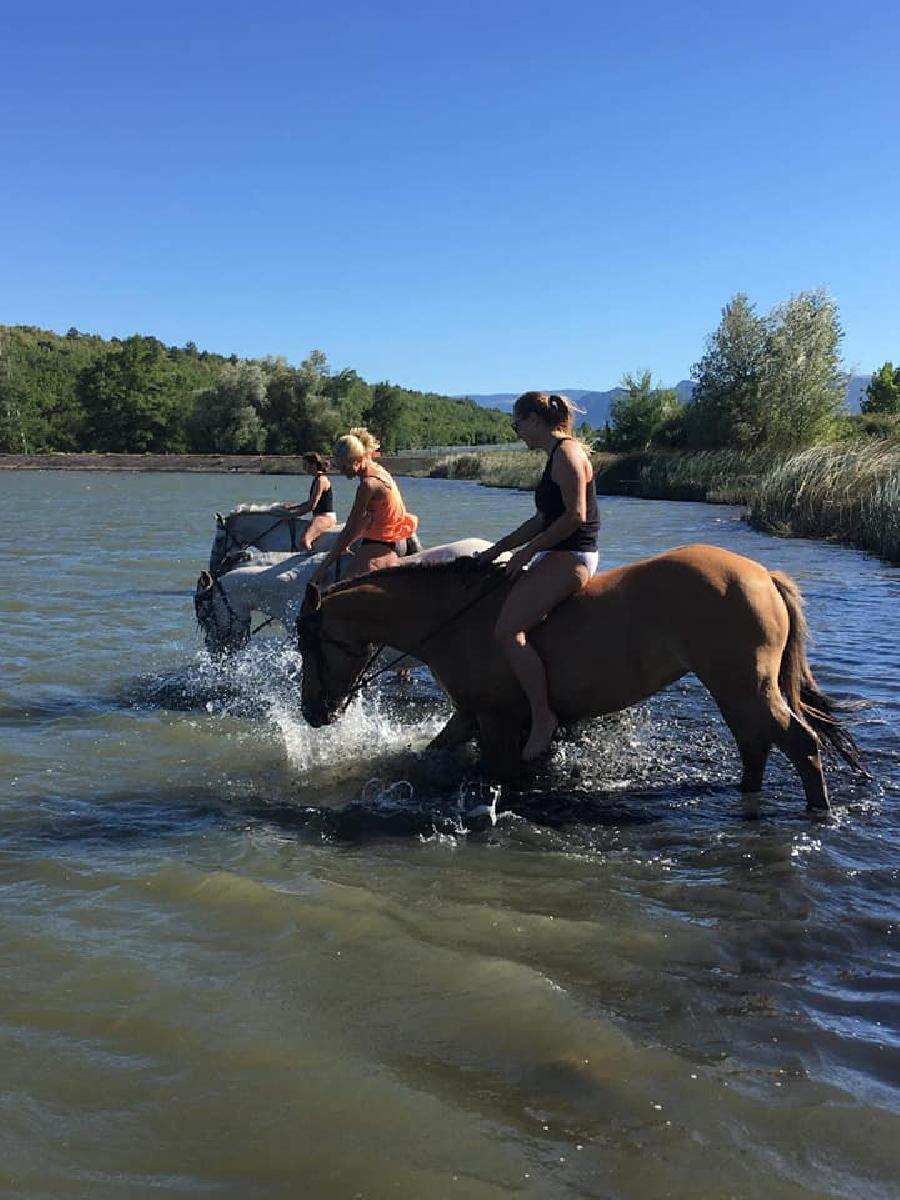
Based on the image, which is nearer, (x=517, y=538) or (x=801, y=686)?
(x=801, y=686)

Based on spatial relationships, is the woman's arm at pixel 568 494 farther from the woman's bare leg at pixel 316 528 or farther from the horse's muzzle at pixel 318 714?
the woman's bare leg at pixel 316 528

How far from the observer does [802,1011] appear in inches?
143

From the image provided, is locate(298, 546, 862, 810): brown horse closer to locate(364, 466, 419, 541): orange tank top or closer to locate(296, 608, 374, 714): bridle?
locate(296, 608, 374, 714): bridle

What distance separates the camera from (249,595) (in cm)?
971

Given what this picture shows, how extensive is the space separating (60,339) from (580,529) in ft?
624

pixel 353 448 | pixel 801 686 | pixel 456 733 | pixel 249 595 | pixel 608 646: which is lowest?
pixel 456 733

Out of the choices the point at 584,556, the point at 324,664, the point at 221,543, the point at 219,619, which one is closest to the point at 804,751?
the point at 584,556

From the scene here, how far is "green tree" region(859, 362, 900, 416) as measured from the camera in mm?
60812

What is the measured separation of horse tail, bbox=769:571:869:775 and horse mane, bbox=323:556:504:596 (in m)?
1.80

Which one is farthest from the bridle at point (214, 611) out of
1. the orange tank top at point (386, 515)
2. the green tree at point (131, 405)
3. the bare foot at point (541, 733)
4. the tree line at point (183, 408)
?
the green tree at point (131, 405)

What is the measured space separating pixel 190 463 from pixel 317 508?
79.0 meters

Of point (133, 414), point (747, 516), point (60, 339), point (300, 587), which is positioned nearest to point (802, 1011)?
point (300, 587)

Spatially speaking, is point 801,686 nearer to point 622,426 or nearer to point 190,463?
point 622,426

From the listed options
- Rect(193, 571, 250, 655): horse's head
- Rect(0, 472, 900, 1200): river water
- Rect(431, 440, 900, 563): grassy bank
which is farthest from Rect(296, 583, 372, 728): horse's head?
Rect(431, 440, 900, 563): grassy bank
